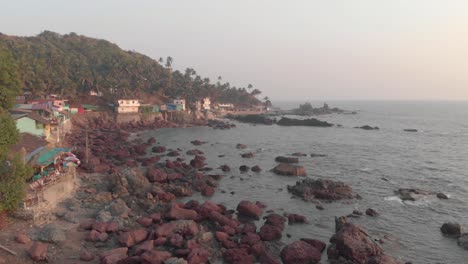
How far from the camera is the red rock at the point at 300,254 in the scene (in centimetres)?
2325

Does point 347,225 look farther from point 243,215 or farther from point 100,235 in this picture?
point 100,235

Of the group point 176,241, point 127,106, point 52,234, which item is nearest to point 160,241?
point 176,241

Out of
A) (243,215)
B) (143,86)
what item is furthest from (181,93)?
(243,215)

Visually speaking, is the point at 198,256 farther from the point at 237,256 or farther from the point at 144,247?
the point at 144,247

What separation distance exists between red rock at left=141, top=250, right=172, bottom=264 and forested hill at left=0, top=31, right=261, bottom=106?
5216 centimetres

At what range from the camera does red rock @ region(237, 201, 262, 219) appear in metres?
31.5

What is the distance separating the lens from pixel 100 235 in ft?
80.1

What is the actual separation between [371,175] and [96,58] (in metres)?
130

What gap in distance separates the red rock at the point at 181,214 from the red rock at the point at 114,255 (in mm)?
6512

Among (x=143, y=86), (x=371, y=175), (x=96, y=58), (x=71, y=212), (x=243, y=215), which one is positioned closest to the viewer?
(x=71, y=212)

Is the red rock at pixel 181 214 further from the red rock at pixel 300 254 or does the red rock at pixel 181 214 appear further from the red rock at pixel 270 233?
the red rock at pixel 300 254

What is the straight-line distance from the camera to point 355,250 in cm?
2342

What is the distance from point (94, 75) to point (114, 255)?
102m

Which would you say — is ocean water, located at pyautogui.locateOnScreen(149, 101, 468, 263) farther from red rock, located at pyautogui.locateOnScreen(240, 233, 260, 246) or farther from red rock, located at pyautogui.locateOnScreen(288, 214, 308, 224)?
red rock, located at pyautogui.locateOnScreen(240, 233, 260, 246)
